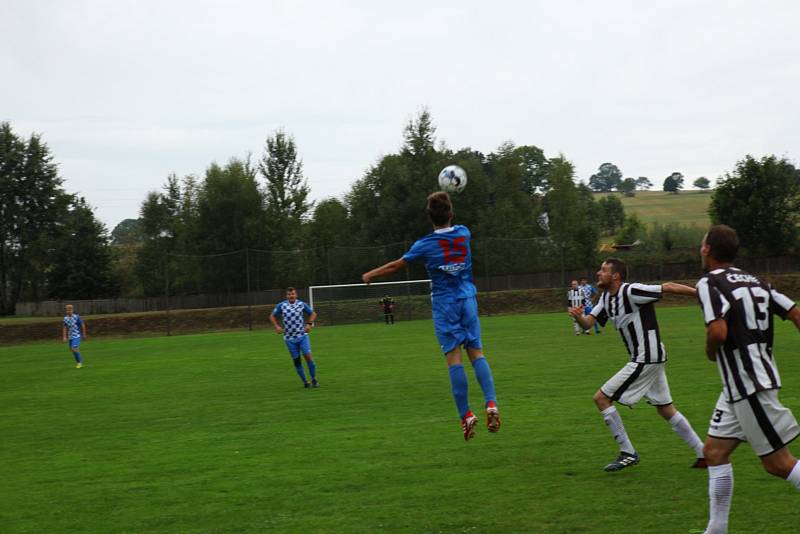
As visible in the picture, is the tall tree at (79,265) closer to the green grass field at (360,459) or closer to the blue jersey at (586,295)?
the blue jersey at (586,295)

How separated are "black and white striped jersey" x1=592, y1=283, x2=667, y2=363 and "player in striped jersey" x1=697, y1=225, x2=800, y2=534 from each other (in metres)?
2.86

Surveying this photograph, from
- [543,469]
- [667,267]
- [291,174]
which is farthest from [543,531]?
[291,174]

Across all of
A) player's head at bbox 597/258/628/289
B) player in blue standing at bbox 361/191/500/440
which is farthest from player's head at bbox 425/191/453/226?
player's head at bbox 597/258/628/289

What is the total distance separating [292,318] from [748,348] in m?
13.8

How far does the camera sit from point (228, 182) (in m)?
68.0

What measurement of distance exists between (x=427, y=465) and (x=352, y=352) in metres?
18.4

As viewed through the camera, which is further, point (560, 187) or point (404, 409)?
point (560, 187)

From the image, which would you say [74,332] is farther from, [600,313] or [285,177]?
[285,177]

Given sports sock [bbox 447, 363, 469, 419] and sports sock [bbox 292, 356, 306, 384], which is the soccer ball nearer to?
sports sock [bbox 447, 363, 469, 419]

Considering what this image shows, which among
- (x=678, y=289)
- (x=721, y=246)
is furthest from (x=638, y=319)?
(x=721, y=246)

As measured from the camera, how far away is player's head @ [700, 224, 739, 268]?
223 inches

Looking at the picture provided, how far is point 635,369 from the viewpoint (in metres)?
8.61

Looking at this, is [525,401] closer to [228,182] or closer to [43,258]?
[228,182]

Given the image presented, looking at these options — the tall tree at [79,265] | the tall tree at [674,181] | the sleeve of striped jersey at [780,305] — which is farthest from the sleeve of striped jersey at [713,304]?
the tall tree at [674,181]
